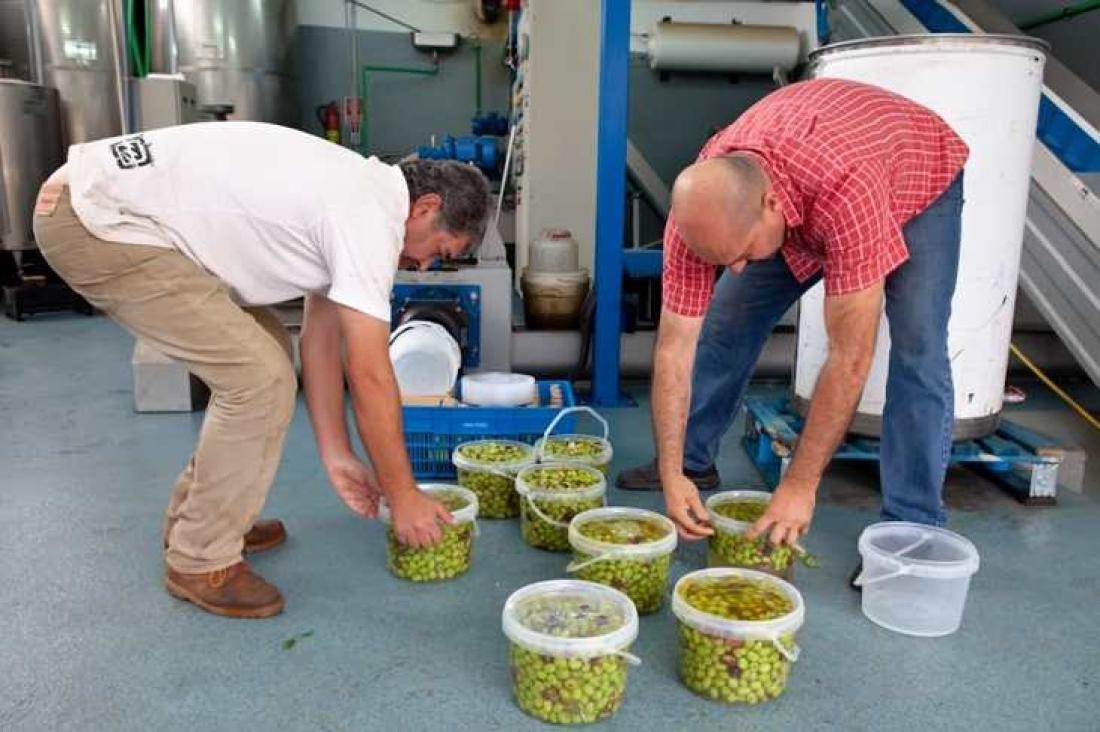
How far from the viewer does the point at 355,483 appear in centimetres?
187

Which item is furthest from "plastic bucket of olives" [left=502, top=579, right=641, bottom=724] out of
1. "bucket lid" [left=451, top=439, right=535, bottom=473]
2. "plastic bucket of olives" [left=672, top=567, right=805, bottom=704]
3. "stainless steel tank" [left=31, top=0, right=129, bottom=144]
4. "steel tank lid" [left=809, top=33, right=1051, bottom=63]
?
"stainless steel tank" [left=31, top=0, right=129, bottom=144]

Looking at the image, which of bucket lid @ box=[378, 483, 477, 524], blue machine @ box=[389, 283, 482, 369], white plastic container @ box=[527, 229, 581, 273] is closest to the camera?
bucket lid @ box=[378, 483, 477, 524]

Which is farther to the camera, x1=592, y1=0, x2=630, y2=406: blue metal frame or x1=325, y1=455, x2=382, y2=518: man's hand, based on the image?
x1=592, y1=0, x2=630, y2=406: blue metal frame

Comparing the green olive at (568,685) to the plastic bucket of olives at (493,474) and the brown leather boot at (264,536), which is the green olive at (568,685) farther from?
the brown leather boot at (264,536)

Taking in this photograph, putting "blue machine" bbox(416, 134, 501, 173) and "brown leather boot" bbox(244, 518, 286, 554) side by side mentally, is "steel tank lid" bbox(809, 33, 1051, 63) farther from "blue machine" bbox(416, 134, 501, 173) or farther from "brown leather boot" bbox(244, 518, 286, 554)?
"blue machine" bbox(416, 134, 501, 173)

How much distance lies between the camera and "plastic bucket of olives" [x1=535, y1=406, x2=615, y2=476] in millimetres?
2109

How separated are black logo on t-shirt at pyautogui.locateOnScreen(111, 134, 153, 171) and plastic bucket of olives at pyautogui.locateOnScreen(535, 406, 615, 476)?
3.44 ft

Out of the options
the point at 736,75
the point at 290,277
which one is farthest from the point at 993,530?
the point at 736,75

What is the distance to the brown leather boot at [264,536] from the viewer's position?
197cm

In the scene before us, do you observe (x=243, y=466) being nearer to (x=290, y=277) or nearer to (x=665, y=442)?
(x=290, y=277)

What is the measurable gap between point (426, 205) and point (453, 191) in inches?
2.2

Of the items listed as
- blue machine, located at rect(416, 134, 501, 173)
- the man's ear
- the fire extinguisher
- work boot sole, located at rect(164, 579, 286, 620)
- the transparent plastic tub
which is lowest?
work boot sole, located at rect(164, 579, 286, 620)

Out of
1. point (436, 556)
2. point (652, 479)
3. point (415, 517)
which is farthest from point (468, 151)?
point (415, 517)

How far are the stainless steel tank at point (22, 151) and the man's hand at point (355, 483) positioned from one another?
422cm
